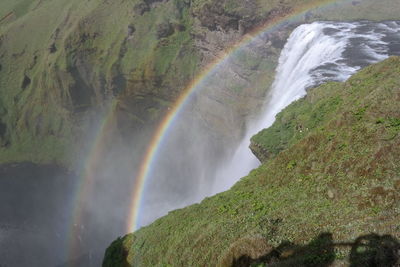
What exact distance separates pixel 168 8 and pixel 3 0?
97255 millimetres

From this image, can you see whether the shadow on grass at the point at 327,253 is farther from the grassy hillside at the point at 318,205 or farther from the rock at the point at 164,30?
the rock at the point at 164,30

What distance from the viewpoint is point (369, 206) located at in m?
9.87

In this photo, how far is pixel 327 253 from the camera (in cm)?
816

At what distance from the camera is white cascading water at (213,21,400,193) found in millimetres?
32969

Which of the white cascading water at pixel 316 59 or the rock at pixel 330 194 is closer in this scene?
the rock at pixel 330 194

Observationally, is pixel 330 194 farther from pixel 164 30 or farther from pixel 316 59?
pixel 164 30

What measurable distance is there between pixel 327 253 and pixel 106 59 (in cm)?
8225

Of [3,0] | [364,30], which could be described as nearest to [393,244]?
[364,30]

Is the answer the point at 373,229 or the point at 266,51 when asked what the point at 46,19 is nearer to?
the point at 266,51

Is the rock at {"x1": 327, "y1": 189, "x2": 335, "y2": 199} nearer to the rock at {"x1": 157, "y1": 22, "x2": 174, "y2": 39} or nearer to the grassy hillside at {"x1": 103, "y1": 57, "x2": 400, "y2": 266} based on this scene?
the grassy hillside at {"x1": 103, "y1": 57, "x2": 400, "y2": 266}

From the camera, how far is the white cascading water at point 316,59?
108 ft

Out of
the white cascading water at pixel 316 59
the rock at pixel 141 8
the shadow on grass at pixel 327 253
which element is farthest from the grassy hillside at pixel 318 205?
the rock at pixel 141 8

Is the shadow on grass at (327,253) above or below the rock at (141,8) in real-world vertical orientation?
above

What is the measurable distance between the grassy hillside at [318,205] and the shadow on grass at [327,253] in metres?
0.02
